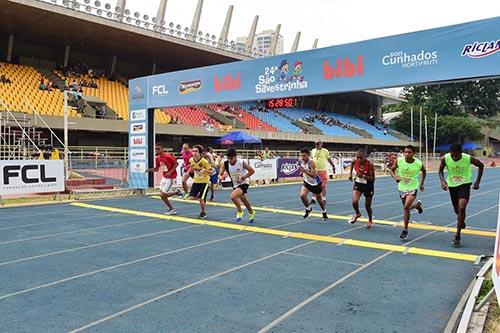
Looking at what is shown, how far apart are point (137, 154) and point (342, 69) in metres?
8.89

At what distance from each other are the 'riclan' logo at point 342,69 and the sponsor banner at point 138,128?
25.8ft

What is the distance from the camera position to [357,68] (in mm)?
11727

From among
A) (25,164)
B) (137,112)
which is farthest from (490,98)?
(25,164)

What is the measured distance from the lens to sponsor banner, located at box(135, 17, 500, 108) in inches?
386

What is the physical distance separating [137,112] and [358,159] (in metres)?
10.7

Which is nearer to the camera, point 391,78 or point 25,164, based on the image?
point 391,78

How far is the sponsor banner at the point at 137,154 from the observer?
56.4ft

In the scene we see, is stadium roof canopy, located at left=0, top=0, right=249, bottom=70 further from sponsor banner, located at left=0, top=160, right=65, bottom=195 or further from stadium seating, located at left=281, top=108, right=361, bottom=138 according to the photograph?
sponsor banner, located at left=0, top=160, right=65, bottom=195

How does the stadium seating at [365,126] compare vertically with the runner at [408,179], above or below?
above

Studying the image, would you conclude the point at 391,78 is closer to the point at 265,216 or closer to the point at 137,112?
the point at 265,216

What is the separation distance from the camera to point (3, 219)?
35.3 ft

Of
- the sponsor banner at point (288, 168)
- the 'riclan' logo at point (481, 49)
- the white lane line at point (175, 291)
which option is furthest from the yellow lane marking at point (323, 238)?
the sponsor banner at point (288, 168)

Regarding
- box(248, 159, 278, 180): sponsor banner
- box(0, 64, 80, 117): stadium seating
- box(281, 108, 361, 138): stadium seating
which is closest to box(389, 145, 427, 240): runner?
box(248, 159, 278, 180): sponsor banner

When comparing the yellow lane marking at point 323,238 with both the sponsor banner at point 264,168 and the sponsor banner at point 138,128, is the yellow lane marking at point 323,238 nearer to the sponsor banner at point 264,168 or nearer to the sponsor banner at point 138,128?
the sponsor banner at point 138,128
